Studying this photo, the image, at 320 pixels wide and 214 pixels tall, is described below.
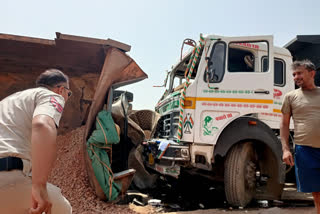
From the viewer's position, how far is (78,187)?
10.5ft

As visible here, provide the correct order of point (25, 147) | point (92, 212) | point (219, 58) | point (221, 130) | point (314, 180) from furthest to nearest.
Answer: point (219, 58) < point (221, 130) < point (92, 212) < point (314, 180) < point (25, 147)

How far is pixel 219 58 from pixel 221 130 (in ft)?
3.64

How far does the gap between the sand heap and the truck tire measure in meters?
1.41

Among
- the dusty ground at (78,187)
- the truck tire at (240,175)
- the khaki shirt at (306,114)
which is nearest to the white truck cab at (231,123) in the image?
the truck tire at (240,175)

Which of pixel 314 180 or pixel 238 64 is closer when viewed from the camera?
pixel 314 180

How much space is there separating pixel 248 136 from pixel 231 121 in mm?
310

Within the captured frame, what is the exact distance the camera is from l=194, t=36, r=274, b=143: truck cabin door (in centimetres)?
→ 359

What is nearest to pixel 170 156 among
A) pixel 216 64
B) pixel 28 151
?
pixel 216 64

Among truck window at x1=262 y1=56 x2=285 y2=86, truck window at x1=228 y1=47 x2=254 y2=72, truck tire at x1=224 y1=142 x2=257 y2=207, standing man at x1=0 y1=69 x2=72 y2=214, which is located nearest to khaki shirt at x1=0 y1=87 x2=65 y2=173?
standing man at x1=0 y1=69 x2=72 y2=214

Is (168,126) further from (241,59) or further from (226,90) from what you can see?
(241,59)

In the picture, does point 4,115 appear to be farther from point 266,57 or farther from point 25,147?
point 266,57

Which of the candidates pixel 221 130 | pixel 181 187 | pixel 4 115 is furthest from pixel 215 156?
pixel 4 115

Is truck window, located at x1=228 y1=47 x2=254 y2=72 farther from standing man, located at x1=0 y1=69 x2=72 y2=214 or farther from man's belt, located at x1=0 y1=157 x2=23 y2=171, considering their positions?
man's belt, located at x1=0 y1=157 x2=23 y2=171

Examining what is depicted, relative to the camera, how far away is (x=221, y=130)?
3543mm
